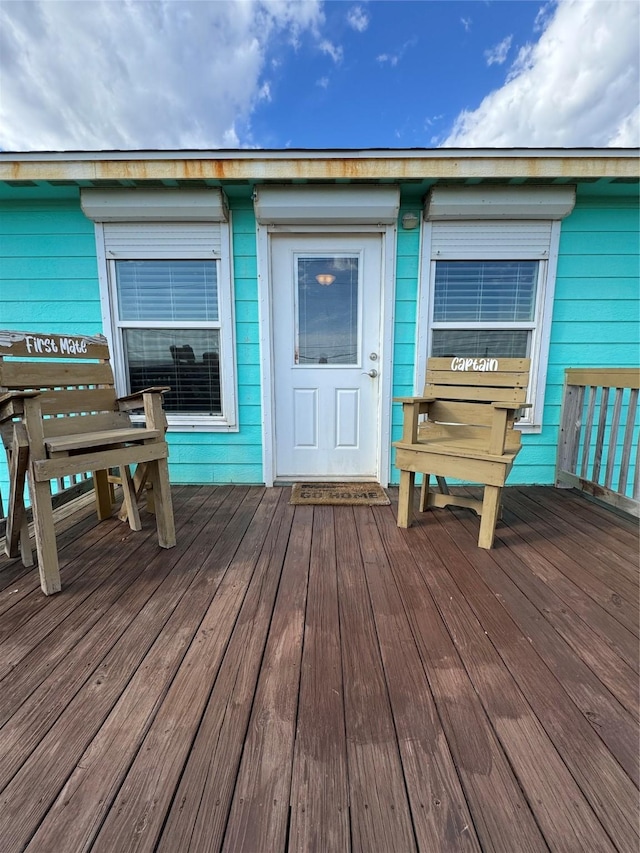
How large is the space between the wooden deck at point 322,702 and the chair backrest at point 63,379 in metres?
0.71

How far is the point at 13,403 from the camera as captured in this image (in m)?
1.46

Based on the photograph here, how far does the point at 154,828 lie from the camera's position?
691 mm

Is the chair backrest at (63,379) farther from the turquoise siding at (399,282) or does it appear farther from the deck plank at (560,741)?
the deck plank at (560,741)

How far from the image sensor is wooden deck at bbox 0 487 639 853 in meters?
0.71

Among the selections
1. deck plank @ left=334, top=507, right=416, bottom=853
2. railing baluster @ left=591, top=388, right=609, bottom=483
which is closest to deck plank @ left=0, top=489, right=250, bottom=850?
deck plank @ left=334, top=507, right=416, bottom=853

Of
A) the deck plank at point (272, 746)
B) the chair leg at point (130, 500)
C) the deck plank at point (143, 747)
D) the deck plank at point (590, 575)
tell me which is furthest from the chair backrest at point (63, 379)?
the deck plank at point (590, 575)

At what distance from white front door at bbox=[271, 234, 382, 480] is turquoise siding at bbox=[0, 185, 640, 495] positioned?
18cm

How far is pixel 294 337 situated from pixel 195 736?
241 centimetres

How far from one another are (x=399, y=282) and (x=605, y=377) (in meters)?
1.58

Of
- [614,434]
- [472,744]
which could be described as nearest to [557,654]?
[472,744]

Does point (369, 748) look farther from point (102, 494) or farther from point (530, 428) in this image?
point (530, 428)

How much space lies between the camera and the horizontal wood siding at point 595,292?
2574 mm

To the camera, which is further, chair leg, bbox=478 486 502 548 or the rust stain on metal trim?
the rust stain on metal trim

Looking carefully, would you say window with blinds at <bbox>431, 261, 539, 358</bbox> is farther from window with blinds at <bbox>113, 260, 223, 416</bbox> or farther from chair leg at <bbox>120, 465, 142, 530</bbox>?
chair leg at <bbox>120, 465, 142, 530</bbox>
